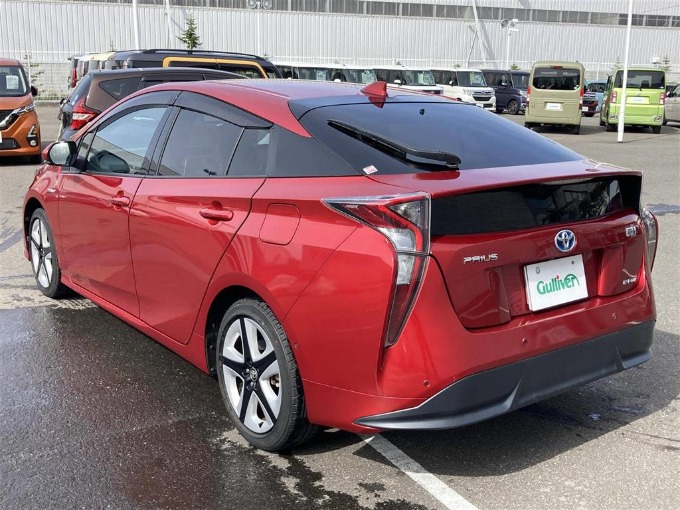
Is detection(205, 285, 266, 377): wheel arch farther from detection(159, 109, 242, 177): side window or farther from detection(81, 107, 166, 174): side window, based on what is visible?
detection(81, 107, 166, 174): side window

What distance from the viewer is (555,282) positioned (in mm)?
3137

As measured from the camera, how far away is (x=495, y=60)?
2205 inches

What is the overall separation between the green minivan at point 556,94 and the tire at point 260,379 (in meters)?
A: 21.3

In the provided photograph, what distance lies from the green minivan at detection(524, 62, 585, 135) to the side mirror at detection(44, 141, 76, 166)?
20205mm

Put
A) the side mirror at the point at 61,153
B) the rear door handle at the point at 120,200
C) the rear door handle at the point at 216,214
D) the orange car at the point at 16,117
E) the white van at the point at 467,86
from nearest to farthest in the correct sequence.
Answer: the rear door handle at the point at 216,214 < the rear door handle at the point at 120,200 < the side mirror at the point at 61,153 < the orange car at the point at 16,117 < the white van at the point at 467,86

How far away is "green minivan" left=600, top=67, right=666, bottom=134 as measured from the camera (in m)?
23.1

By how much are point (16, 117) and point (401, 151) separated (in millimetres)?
11641

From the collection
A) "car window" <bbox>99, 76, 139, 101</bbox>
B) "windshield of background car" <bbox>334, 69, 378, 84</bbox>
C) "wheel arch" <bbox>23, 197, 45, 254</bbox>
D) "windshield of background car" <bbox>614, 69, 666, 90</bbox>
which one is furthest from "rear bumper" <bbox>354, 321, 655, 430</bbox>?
"windshield of background car" <bbox>334, 69, 378, 84</bbox>

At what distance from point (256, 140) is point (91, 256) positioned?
174cm

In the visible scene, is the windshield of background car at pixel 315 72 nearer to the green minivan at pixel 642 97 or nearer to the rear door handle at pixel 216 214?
the green minivan at pixel 642 97

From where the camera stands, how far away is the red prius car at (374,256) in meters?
2.85

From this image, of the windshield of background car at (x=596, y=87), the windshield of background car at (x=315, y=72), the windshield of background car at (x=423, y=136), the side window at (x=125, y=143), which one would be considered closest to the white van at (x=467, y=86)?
the windshield of background car at (x=315, y=72)

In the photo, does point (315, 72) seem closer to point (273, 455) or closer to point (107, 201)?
point (107, 201)

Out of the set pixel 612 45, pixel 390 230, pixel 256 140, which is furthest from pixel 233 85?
pixel 612 45
